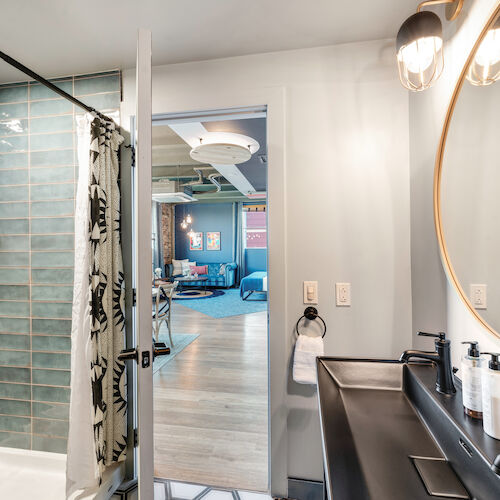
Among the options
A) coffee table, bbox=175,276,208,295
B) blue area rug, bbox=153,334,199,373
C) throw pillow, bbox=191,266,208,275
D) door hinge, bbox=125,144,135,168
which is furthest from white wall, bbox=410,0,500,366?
throw pillow, bbox=191,266,208,275

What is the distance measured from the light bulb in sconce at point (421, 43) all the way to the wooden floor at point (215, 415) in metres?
2.30

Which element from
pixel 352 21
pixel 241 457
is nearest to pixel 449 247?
pixel 352 21

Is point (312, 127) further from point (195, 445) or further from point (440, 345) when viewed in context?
point (195, 445)

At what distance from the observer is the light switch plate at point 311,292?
5.16 ft

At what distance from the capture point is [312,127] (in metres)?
1.57

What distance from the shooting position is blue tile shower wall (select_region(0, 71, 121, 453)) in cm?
182

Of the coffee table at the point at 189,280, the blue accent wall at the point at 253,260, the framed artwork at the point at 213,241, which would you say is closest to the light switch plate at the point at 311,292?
the coffee table at the point at 189,280

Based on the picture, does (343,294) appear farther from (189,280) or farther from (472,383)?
(189,280)

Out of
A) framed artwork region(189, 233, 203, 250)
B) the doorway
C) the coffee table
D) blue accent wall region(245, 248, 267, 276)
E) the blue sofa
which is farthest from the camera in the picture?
framed artwork region(189, 233, 203, 250)

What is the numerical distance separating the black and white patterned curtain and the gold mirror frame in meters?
1.67

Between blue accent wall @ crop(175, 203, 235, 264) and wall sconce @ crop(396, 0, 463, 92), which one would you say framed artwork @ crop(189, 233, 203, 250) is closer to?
blue accent wall @ crop(175, 203, 235, 264)

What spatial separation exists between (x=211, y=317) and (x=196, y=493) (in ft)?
12.8

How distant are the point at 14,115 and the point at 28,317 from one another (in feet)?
4.44

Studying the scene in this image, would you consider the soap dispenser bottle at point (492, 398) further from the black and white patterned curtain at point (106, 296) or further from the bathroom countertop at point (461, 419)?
the black and white patterned curtain at point (106, 296)
